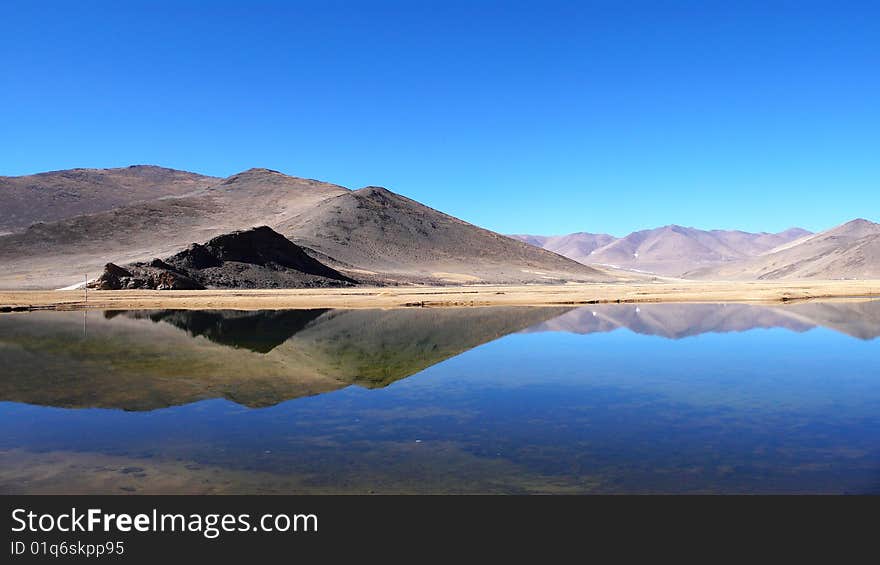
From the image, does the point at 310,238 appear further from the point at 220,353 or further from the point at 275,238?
A: the point at 220,353

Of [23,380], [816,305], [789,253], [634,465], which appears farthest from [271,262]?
[789,253]

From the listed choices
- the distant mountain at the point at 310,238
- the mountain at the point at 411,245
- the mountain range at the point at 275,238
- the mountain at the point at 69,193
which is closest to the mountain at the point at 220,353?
the mountain range at the point at 275,238

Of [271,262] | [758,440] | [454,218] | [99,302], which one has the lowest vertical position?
[758,440]

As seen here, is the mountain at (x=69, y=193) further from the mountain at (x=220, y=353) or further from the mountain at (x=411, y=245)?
the mountain at (x=220, y=353)

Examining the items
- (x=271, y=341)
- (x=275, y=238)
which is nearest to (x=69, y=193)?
(x=275, y=238)
